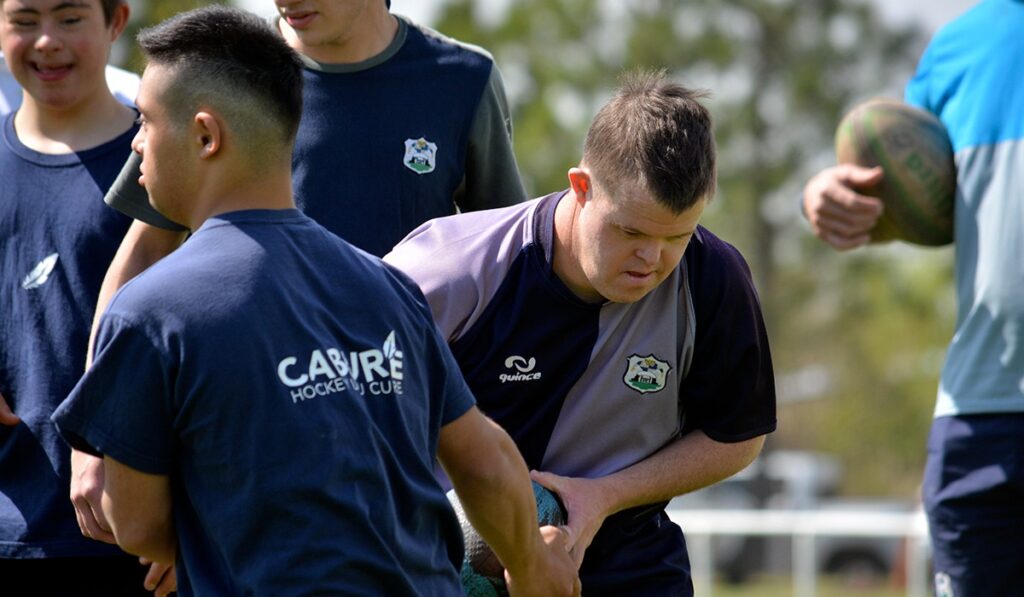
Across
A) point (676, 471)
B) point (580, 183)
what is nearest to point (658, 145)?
point (580, 183)

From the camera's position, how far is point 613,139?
416cm

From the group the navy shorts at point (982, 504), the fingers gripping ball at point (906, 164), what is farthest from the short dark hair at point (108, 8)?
the navy shorts at point (982, 504)

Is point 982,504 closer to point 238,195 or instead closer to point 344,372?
point 344,372

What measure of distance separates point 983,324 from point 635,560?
1.64 m

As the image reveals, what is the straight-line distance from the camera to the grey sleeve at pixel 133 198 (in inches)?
173

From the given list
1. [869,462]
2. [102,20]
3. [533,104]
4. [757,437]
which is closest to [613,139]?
[757,437]

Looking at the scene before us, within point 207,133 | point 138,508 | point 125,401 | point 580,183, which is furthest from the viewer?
point 580,183

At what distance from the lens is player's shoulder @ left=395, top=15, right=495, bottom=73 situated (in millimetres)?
4945

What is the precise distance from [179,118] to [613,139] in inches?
48.6

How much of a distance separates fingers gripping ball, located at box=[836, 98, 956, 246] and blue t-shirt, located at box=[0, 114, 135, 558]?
2676 millimetres

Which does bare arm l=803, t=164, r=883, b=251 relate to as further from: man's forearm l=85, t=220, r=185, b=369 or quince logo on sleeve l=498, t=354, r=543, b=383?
man's forearm l=85, t=220, r=185, b=369

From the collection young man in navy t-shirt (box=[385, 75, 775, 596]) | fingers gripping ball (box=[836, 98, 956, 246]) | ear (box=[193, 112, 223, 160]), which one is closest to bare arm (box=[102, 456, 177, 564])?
ear (box=[193, 112, 223, 160])

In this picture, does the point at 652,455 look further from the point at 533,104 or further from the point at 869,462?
the point at 869,462

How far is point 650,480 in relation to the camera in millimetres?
4363
